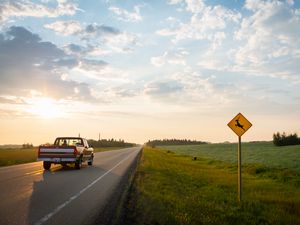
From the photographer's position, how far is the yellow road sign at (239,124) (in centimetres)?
1212

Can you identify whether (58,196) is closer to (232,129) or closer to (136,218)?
(136,218)

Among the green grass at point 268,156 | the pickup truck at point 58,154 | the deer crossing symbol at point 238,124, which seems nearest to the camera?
the deer crossing symbol at point 238,124

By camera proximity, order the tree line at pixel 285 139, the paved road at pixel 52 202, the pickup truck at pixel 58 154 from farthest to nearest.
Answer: the tree line at pixel 285 139 < the pickup truck at pixel 58 154 < the paved road at pixel 52 202

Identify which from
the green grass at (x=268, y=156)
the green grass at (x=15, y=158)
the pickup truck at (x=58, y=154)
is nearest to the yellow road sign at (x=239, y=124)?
the pickup truck at (x=58, y=154)

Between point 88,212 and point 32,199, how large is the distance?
2.62 metres

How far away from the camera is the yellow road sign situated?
1212cm

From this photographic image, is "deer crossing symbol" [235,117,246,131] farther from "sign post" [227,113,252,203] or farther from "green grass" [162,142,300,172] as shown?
"green grass" [162,142,300,172]

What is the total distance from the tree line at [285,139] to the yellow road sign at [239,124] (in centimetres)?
9247

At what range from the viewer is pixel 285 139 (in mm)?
100062

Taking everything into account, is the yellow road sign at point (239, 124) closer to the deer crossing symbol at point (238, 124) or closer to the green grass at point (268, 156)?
the deer crossing symbol at point (238, 124)

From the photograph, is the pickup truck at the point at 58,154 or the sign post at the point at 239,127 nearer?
the sign post at the point at 239,127

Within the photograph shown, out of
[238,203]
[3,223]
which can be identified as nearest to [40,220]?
[3,223]

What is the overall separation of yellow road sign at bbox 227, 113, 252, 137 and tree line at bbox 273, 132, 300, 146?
303ft

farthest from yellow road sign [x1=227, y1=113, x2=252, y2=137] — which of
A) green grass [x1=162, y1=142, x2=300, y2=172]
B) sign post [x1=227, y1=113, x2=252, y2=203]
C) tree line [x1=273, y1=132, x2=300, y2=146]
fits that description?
tree line [x1=273, y1=132, x2=300, y2=146]
